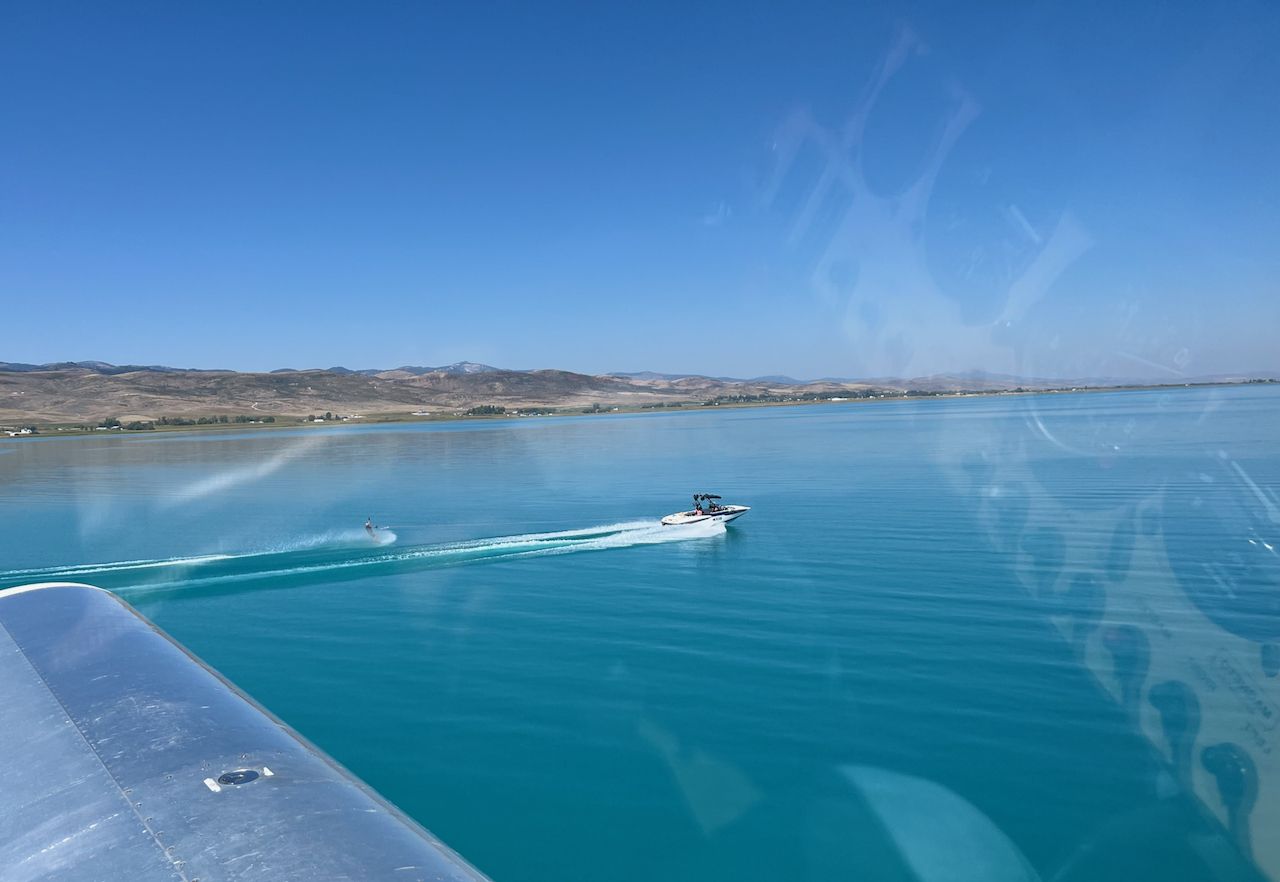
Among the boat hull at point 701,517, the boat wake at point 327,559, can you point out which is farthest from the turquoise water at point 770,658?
the boat hull at point 701,517

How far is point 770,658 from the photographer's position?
1686 cm

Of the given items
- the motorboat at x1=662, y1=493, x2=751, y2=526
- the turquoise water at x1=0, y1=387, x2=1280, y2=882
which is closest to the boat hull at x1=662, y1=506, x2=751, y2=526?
the motorboat at x1=662, y1=493, x2=751, y2=526

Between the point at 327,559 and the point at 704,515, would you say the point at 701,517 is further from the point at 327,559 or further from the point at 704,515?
the point at 327,559

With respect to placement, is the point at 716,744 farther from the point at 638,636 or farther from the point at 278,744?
the point at 278,744

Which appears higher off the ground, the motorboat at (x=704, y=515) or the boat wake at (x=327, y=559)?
the motorboat at (x=704, y=515)

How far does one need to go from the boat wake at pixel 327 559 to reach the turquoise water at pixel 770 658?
0.18 m

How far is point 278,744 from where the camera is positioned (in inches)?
225

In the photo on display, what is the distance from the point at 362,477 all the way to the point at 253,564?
2937cm

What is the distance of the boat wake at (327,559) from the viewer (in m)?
25.5

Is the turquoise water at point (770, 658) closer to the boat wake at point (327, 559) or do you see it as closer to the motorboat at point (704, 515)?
the boat wake at point (327, 559)

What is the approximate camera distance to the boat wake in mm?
25500

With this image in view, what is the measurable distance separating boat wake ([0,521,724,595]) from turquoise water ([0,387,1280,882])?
184 mm

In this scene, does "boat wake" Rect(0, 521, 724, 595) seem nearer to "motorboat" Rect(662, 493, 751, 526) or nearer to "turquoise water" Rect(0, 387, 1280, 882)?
"turquoise water" Rect(0, 387, 1280, 882)

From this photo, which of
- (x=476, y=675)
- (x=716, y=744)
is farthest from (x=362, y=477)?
(x=716, y=744)
